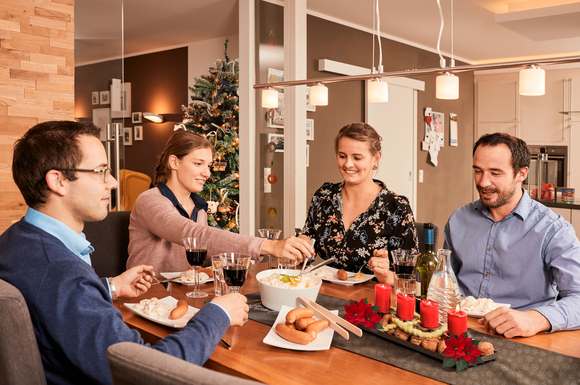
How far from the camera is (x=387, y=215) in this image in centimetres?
267

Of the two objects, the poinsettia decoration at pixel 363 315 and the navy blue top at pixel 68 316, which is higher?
the navy blue top at pixel 68 316

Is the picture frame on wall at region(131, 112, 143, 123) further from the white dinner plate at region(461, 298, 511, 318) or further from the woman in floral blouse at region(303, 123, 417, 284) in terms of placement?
the white dinner plate at region(461, 298, 511, 318)

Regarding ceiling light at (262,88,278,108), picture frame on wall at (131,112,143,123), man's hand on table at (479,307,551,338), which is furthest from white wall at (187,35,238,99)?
man's hand on table at (479,307,551,338)

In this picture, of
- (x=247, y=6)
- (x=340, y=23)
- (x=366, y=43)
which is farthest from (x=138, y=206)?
(x=366, y=43)

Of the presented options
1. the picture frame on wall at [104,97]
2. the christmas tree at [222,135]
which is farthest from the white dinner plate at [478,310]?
the christmas tree at [222,135]

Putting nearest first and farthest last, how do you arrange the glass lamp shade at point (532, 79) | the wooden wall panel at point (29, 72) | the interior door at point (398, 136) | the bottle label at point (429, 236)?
the bottle label at point (429, 236) < the glass lamp shade at point (532, 79) < the wooden wall panel at point (29, 72) < the interior door at point (398, 136)

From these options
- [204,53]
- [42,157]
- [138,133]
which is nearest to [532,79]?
[42,157]

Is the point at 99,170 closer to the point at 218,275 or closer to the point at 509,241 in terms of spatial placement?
the point at 218,275

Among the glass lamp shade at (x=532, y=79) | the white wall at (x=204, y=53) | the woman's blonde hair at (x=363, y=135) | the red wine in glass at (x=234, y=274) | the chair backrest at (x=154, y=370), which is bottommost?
the red wine in glass at (x=234, y=274)

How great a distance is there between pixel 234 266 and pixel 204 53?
5482 millimetres

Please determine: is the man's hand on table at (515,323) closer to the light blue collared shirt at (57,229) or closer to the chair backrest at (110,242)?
the light blue collared shirt at (57,229)

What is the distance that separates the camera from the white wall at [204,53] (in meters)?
6.52

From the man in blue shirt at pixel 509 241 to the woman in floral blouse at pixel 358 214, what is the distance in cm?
40

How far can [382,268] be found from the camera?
2074 mm
